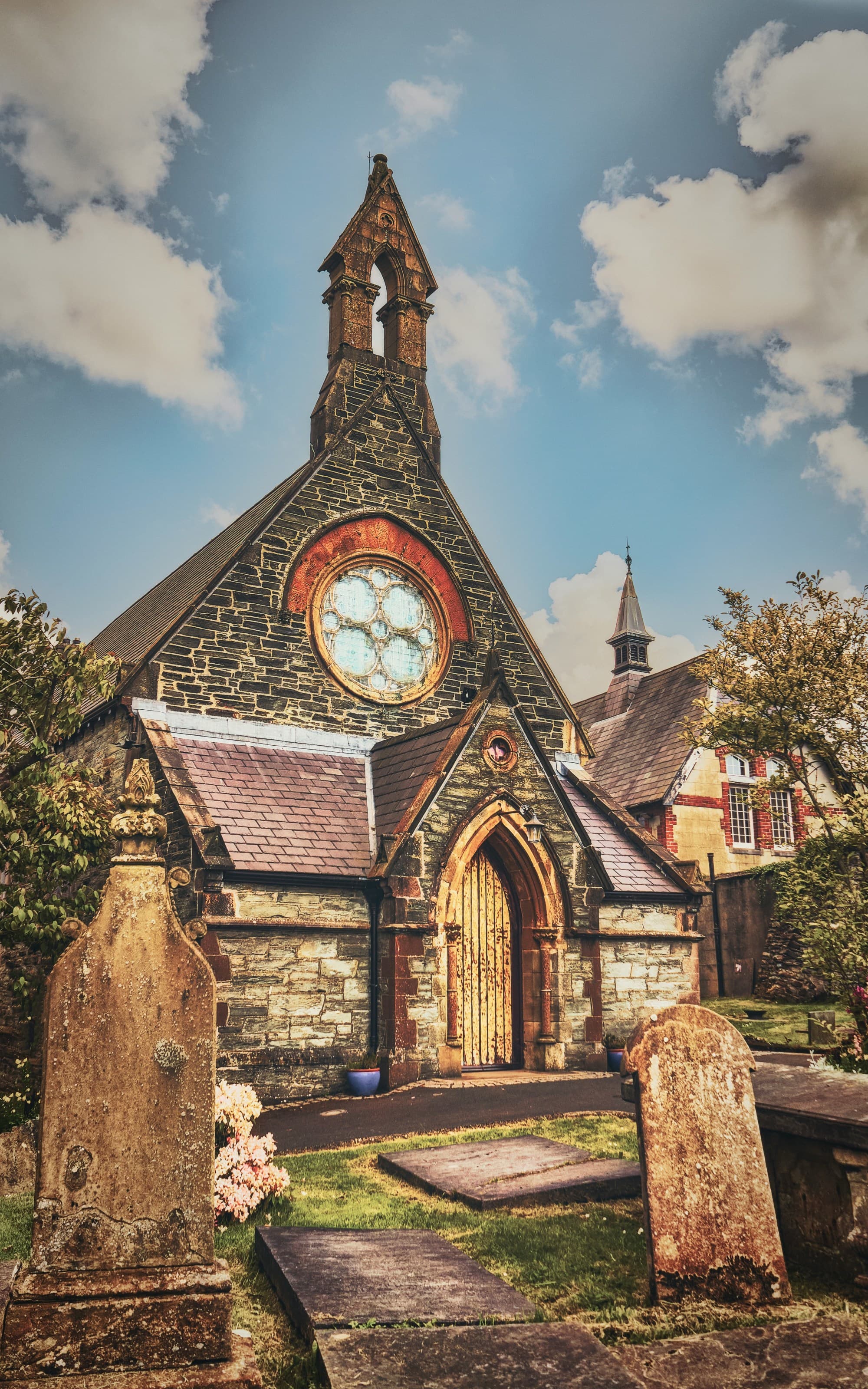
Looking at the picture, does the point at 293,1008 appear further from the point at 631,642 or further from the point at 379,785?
the point at 631,642

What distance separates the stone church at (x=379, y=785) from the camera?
577 inches

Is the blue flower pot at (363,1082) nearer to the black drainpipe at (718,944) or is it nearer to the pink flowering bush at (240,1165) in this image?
the pink flowering bush at (240,1165)

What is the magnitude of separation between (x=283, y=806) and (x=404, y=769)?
2173 mm

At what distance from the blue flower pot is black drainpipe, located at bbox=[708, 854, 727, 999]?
1375cm

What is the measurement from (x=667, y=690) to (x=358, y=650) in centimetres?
1789

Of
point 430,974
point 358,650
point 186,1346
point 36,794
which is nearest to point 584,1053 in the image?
point 430,974

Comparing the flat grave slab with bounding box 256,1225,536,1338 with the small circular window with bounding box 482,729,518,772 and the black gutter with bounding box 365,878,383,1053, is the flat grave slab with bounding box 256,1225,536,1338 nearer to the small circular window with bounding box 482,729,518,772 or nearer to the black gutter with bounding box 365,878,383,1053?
the black gutter with bounding box 365,878,383,1053

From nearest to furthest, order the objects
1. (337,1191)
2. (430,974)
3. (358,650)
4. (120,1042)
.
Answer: (120,1042)
(337,1191)
(430,974)
(358,650)

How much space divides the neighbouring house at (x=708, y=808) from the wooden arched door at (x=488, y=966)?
385 inches

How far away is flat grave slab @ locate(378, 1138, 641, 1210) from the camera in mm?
7566

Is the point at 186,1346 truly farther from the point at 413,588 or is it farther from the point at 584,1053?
the point at 413,588

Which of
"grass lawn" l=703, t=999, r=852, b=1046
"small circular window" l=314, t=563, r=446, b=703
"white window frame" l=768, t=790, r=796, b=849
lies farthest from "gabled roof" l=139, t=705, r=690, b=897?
"white window frame" l=768, t=790, r=796, b=849

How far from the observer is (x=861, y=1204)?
5.79 metres

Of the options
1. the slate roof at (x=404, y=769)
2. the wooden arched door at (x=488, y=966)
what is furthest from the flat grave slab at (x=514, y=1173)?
the slate roof at (x=404, y=769)
